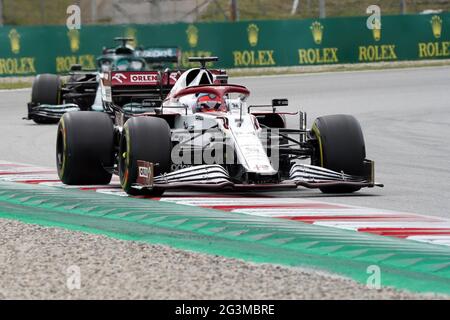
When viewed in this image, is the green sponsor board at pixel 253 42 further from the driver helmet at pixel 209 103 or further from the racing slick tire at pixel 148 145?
the racing slick tire at pixel 148 145

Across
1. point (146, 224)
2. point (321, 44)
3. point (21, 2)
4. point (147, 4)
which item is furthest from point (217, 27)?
point (146, 224)

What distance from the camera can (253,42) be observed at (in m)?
40.2

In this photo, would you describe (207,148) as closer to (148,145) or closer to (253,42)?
(148,145)

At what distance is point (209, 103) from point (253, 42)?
2716 centimetres

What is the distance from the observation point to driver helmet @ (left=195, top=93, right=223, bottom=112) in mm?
13289

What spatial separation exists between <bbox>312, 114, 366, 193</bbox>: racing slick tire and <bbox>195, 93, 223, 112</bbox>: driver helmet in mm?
1244

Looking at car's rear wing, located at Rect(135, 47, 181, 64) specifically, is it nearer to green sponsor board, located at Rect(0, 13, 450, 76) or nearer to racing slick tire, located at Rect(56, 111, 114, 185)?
green sponsor board, located at Rect(0, 13, 450, 76)

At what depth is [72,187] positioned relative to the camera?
43.7 ft

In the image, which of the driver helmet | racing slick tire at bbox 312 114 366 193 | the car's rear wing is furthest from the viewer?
the car's rear wing

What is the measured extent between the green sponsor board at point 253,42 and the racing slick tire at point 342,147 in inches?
999

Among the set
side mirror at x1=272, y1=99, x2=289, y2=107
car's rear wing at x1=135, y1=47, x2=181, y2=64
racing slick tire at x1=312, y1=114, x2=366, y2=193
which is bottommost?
racing slick tire at x1=312, y1=114, x2=366, y2=193

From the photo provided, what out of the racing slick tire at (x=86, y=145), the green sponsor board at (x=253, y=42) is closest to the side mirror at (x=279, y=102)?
the racing slick tire at (x=86, y=145)

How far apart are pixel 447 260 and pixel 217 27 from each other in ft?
105

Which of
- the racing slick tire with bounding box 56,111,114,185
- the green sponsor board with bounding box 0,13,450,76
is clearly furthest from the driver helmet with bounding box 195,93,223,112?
the green sponsor board with bounding box 0,13,450,76
